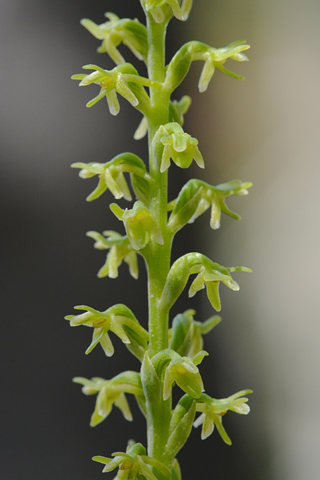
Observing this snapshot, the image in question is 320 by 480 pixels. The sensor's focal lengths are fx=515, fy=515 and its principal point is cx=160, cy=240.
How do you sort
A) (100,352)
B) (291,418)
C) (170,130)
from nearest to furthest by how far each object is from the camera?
(170,130), (100,352), (291,418)

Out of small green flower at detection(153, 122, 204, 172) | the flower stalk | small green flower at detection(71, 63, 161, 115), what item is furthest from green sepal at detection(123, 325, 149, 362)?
small green flower at detection(71, 63, 161, 115)

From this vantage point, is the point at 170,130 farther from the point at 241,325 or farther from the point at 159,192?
the point at 241,325

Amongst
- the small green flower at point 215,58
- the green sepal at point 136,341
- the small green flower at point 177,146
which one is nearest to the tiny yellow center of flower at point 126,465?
the green sepal at point 136,341

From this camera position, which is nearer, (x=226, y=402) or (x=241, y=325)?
(x=226, y=402)

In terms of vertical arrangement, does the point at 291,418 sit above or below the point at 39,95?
below

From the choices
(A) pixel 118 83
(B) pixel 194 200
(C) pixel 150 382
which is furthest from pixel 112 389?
(A) pixel 118 83

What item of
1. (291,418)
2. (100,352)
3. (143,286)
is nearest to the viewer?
(100,352)

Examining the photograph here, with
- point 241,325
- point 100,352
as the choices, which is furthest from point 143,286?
point 241,325

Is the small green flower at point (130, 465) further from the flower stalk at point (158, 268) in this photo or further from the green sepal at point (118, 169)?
the green sepal at point (118, 169)
